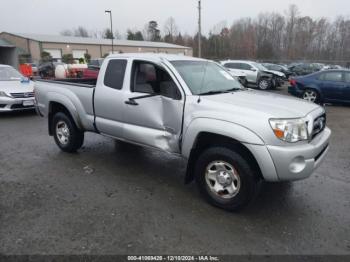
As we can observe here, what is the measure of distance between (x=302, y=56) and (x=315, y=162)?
243 feet

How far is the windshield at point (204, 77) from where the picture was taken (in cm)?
397

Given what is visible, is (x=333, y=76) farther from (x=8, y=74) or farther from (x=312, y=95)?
(x=8, y=74)

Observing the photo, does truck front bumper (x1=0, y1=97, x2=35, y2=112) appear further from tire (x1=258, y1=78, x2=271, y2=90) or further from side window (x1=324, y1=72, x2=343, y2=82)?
tire (x1=258, y1=78, x2=271, y2=90)

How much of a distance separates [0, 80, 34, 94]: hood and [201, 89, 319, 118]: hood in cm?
782

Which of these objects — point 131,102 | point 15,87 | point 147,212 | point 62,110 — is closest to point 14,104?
point 15,87

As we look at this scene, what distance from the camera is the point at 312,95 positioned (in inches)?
459

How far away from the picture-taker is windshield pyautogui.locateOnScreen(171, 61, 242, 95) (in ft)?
13.0

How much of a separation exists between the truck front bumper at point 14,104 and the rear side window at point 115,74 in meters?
5.91

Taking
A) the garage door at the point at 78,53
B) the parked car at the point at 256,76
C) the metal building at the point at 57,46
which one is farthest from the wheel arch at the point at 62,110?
the garage door at the point at 78,53

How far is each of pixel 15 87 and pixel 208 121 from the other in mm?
8337

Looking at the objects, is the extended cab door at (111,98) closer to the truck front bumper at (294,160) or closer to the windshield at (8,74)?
the truck front bumper at (294,160)

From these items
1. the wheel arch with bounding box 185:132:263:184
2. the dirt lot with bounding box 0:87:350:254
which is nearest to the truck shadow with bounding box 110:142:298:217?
the dirt lot with bounding box 0:87:350:254

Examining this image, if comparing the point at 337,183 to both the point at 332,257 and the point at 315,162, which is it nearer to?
the point at 315,162

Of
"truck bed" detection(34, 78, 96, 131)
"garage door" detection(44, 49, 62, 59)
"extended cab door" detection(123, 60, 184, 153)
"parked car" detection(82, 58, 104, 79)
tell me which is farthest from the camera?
"garage door" detection(44, 49, 62, 59)
